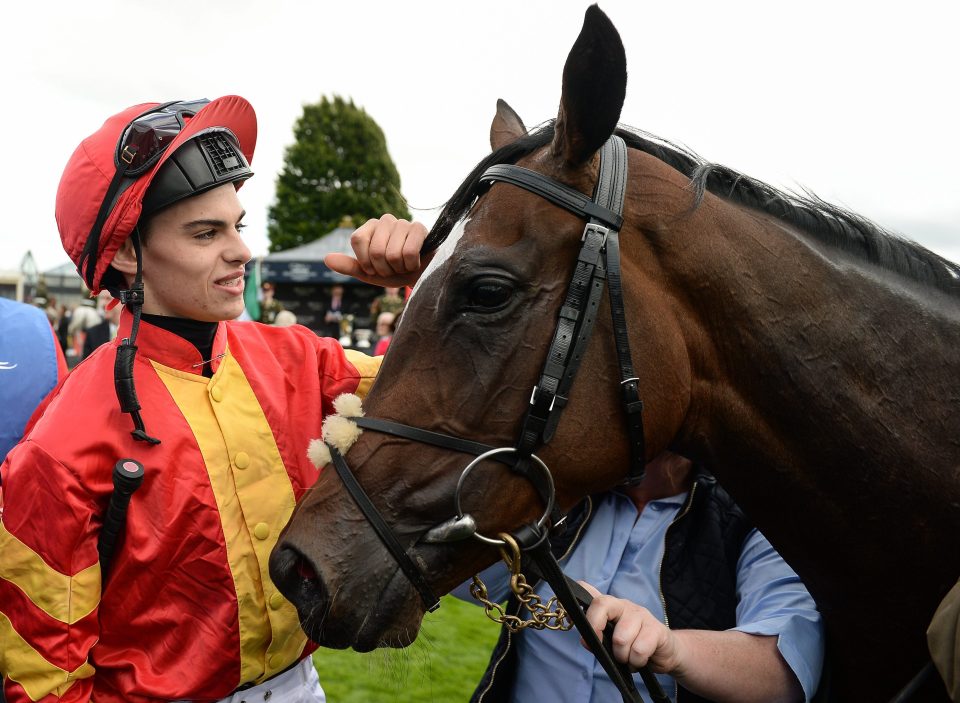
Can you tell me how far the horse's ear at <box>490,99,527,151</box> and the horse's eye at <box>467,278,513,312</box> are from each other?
0.72 metres

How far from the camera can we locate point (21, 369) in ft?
8.42

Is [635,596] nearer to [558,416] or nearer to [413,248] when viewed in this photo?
[558,416]

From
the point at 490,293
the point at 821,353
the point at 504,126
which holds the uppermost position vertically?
the point at 504,126

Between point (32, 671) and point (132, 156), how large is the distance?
1.20 metres

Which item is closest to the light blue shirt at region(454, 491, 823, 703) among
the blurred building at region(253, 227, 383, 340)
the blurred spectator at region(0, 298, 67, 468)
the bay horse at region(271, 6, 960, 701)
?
the bay horse at region(271, 6, 960, 701)

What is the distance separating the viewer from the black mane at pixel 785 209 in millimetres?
1812

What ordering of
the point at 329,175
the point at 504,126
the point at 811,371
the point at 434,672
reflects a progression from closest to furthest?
the point at 811,371, the point at 504,126, the point at 434,672, the point at 329,175

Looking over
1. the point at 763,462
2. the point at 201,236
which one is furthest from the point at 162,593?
the point at 763,462

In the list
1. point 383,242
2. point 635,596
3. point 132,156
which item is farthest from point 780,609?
point 132,156

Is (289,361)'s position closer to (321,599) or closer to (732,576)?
(321,599)

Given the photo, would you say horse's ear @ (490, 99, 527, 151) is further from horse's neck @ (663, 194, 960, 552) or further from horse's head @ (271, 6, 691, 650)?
horse's neck @ (663, 194, 960, 552)

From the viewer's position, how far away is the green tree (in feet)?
117

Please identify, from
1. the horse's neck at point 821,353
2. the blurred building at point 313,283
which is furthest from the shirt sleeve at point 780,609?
the blurred building at point 313,283

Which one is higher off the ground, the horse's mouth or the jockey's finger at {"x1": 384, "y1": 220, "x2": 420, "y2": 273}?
the jockey's finger at {"x1": 384, "y1": 220, "x2": 420, "y2": 273}
